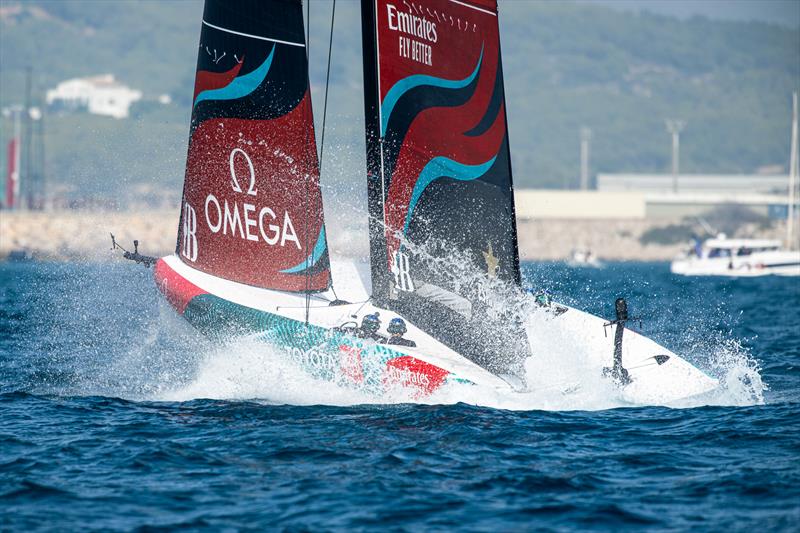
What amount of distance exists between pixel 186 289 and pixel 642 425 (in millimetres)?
5912

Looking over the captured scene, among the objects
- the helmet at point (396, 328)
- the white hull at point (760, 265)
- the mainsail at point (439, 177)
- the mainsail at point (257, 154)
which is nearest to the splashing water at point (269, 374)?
the mainsail at point (439, 177)

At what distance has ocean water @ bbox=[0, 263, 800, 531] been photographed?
8.98 meters

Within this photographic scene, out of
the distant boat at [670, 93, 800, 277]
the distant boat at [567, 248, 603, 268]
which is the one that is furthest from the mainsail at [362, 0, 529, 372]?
the distant boat at [567, 248, 603, 268]

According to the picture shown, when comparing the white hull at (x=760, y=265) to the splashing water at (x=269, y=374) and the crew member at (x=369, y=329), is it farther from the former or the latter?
the crew member at (x=369, y=329)

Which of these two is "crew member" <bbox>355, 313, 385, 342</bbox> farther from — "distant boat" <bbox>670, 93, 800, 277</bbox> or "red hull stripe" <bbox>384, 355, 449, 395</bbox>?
"distant boat" <bbox>670, 93, 800, 277</bbox>

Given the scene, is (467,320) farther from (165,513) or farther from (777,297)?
(777,297)

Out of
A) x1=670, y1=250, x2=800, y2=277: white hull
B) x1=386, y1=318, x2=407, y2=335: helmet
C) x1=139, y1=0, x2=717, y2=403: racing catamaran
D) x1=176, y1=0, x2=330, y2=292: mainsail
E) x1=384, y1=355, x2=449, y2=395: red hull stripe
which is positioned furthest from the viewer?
x1=670, y1=250, x2=800, y2=277: white hull

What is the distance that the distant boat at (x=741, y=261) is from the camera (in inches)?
2389

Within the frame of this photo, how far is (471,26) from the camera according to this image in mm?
14219

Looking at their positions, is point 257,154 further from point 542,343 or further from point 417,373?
point 542,343

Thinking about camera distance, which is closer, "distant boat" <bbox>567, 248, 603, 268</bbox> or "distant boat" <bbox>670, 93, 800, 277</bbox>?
"distant boat" <bbox>670, 93, 800, 277</bbox>

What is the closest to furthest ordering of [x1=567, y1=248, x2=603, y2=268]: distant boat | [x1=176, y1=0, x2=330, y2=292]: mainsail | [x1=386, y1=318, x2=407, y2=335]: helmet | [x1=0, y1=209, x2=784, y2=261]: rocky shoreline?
[x1=386, y1=318, x2=407, y2=335]: helmet
[x1=176, y1=0, x2=330, y2=292]: mainsail
[x1=0, y1=209, x2=784, y2=261]: rocky shoreline
[x1=567, y1=248, x2=603, y2=268]: distant boat

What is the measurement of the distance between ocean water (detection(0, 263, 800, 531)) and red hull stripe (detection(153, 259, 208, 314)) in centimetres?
33

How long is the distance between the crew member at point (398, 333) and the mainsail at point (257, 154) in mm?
2090
